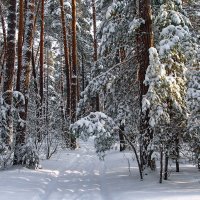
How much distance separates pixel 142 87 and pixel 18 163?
4.74 meters

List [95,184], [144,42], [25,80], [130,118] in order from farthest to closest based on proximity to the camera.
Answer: [25,80] < [130,118] < [144,42] < [95,184]

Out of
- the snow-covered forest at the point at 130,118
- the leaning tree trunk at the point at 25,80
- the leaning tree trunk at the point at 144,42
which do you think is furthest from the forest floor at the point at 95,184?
the leaning tree trunk at the point at 144,42

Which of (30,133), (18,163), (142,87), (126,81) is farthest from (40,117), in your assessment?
(142,87)

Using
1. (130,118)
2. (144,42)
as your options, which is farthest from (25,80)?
(144,42)

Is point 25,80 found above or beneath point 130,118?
above

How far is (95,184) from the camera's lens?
10.1 meters

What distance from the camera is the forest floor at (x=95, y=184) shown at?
8.36m

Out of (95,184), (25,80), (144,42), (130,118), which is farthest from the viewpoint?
(25,80)

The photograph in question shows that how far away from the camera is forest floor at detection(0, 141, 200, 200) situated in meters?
8.36

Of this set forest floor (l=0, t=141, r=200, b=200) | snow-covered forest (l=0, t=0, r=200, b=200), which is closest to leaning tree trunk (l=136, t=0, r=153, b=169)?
snow-covered forest (l=0, t=0, r=200, b=200)

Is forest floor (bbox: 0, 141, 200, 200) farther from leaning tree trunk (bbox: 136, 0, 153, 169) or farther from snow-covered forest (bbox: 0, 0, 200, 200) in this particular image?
leaning tree trunk (bbox: 136, 0, 153, 169)

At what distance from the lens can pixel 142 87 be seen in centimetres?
1108

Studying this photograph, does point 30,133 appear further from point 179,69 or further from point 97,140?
point 179,69

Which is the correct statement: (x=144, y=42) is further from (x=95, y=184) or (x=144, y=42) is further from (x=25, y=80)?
(x=25, y=80)
